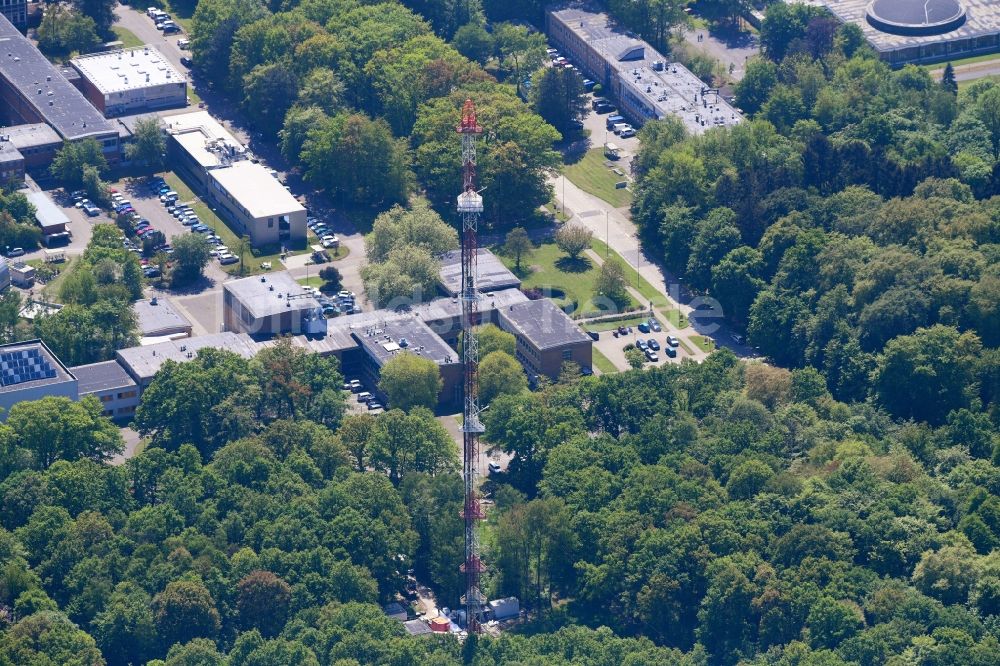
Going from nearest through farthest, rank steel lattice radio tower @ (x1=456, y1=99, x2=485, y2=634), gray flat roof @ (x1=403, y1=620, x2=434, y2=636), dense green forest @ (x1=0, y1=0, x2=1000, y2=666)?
dense green forest @ (x1=0, y1=0, x2=1000, y2=666) → steel lattice radio tower @ (x1=456, y1=99, x2=485, y2=634) → gray flat roof @ (x1=403, y1=620, x2=434, y2=636)

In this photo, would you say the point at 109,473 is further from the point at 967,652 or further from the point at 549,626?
the point at 967,652

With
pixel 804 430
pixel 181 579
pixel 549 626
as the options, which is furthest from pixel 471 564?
pixel 804 430

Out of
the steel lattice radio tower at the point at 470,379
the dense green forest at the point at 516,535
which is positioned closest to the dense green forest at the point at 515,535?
the dense green forest at the point at 516,535

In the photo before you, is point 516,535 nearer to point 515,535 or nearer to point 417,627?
point 515,535

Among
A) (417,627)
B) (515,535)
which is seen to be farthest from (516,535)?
(417,627)

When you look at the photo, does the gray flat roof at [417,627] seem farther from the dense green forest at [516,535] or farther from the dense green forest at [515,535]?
the dense green forest at [515,535]

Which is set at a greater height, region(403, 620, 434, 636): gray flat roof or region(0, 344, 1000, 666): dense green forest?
region(0, 344, 1000, 666): dense green forest

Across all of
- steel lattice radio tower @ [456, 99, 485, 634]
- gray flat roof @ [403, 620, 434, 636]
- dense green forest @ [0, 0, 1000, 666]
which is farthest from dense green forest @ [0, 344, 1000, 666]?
steel lattice radio tower @ [456, 99, 485, 634]

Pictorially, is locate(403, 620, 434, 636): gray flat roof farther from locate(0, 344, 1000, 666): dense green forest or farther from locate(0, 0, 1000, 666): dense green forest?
locate(0, 0, 1000, 666): dense green forest

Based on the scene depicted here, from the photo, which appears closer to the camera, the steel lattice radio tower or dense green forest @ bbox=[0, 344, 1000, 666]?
dense green forest @ bbox=[0, 344, 1000, 666]

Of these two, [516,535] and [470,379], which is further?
[516,535]

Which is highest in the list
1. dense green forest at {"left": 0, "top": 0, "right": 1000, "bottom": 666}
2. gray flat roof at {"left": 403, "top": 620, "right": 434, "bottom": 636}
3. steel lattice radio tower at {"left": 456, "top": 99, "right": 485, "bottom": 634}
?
steel lattice radio tower at {"left": 456, "top": 99, "right": 485, "bottom": 634}

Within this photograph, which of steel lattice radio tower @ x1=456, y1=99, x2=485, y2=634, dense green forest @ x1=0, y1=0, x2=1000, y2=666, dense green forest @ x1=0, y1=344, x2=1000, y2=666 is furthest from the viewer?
steel lattice radio tower @ x1=456, y1=99, x2=485, y2=634
